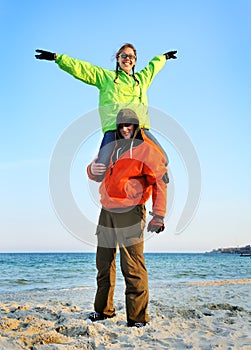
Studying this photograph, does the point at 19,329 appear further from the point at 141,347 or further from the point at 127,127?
the point at 127,127

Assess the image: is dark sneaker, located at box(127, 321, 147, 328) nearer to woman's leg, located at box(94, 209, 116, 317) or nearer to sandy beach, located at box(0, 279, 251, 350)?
sandy beach, located at box(0, 279, 251, 350)

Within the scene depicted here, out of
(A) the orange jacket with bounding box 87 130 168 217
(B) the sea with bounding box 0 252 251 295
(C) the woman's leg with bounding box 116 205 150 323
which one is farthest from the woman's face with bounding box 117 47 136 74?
(B) the sea with bounding box 0 252 251 295

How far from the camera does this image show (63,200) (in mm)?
4086

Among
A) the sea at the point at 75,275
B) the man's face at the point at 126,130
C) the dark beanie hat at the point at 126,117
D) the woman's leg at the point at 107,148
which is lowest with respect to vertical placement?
the sea at the point at 75,275

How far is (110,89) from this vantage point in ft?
14.0

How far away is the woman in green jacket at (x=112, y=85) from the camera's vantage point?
4133 millimetres

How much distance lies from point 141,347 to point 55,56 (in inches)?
115

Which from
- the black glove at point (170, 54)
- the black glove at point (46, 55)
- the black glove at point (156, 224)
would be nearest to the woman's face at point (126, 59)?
the black glove at point (170, 54)

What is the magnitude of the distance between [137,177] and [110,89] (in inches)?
39.2

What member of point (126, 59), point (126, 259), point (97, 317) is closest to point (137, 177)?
point (126, 259)

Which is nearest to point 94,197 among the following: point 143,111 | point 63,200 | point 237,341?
point 63,200

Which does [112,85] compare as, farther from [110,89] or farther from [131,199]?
[131,199]

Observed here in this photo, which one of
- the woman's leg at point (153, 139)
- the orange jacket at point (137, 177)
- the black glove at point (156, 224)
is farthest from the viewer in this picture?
the woman's leg at point (153, 139)

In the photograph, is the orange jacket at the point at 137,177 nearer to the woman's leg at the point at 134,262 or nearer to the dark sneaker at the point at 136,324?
the woman's leg at the point at 134,262
